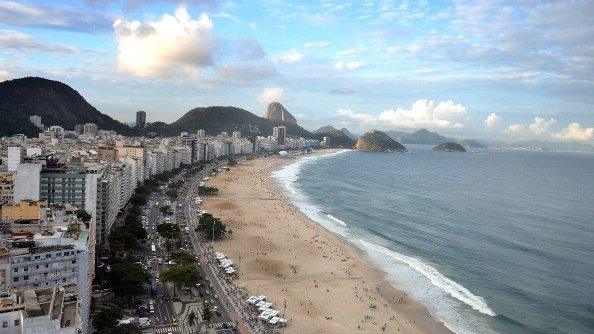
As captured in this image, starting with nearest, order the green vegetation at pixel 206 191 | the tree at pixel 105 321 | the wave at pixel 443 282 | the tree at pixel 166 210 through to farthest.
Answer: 1. the tree at pixel 105 321
2. the wave at pixel 443 282
3. the tree at pixel 166 210
4. the green vegetation at pixel 206 191

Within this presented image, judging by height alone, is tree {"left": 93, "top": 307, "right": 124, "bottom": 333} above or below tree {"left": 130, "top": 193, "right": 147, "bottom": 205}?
below

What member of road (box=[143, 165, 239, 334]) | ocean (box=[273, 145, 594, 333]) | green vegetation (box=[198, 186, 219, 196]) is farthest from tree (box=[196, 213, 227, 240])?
green vegetation (box=[198, 186, 219, 196])

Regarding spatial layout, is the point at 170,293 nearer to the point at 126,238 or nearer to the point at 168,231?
the point at 126,238

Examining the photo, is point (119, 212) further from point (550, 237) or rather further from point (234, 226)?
point (550, 237)

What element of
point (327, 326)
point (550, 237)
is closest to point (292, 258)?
point (327, 326)

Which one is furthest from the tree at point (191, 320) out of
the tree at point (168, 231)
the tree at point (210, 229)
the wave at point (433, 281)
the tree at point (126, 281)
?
the tree at point (210, 229)

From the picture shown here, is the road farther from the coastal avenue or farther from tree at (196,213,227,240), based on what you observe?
tree at (196,213,227,240)

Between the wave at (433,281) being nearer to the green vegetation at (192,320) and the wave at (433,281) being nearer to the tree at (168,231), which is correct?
the green vegetation at (192,320)
